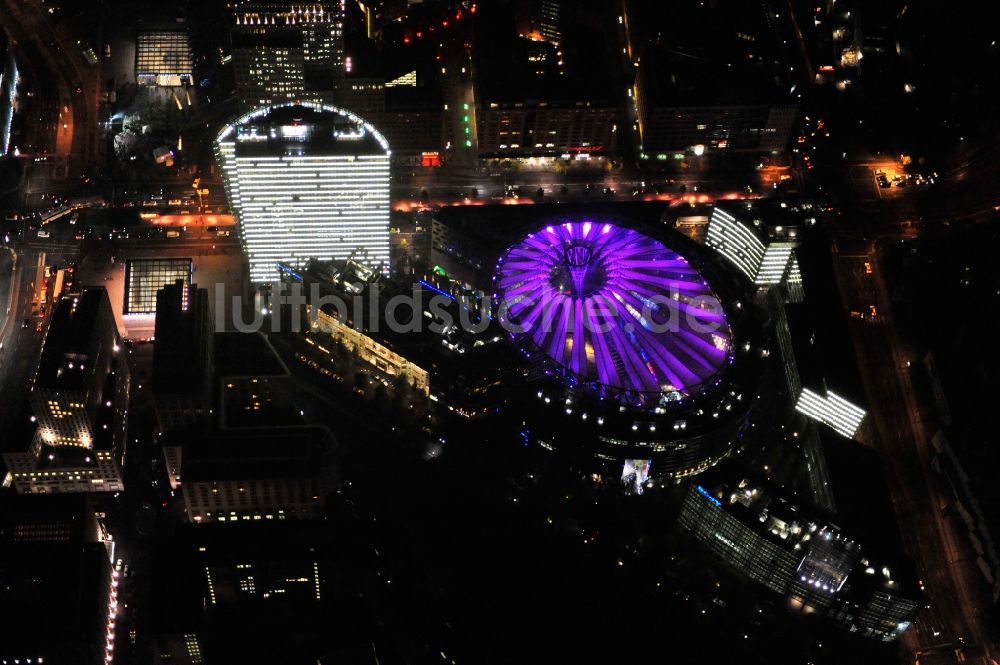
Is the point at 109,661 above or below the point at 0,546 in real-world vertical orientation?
below

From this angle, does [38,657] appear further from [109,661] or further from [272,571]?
[272,571]

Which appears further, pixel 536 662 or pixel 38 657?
pixel 536 662

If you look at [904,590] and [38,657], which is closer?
[38,657]

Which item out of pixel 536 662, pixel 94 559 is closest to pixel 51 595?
pixel 94 559

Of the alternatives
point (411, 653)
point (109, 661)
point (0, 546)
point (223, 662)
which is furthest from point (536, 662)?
point (0, 546)

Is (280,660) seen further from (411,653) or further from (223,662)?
(411,653)

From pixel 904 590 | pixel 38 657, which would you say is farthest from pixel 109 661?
pixel 904 590

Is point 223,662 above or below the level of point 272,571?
below
